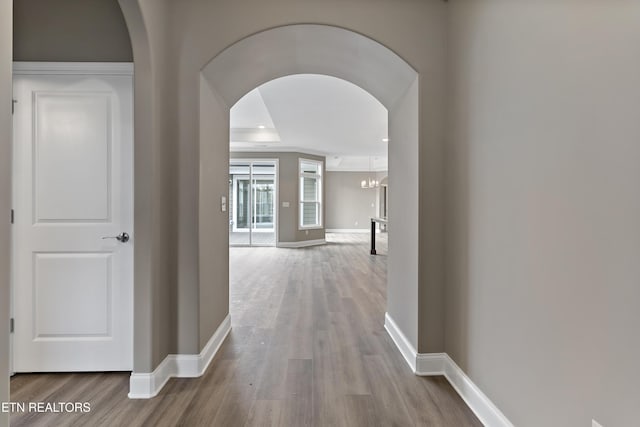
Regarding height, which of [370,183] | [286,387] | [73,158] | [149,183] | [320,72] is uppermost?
[320,72]

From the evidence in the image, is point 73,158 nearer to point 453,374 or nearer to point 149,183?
point 149,183

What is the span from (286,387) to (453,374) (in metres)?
1.06

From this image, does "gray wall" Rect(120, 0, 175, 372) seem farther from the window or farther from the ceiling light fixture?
the ceiling light fixture

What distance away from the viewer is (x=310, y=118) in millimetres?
6059

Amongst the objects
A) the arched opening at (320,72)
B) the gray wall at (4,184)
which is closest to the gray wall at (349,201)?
the arched opening at (320,72)

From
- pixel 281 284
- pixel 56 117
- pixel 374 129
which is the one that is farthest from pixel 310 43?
pixel 374 129

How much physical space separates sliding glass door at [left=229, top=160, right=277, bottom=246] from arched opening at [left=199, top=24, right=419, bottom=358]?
6.43 m

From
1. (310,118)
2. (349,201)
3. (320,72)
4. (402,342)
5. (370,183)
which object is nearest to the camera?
(402,342)

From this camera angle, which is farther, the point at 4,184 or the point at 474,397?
the point at 474,397

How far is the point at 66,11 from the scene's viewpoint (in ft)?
7.10

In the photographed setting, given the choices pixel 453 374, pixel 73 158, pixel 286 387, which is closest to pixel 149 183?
pixel 73 158

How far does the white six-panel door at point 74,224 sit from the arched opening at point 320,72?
499 mm

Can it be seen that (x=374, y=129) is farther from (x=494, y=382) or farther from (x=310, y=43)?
(x=494, y=382)

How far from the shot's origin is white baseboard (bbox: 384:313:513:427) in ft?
5.40
